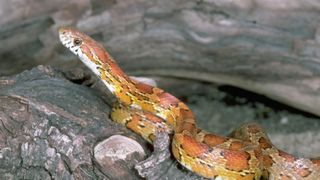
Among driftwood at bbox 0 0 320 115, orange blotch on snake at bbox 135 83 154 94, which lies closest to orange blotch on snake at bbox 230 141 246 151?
orange blotch on snake at bbox 135 83 154 94

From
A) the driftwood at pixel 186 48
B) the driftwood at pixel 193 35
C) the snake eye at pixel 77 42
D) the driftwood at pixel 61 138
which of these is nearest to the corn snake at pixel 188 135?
the snake eye at pixel 77 42

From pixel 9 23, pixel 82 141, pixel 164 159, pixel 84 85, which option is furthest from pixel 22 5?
pixel 164 159

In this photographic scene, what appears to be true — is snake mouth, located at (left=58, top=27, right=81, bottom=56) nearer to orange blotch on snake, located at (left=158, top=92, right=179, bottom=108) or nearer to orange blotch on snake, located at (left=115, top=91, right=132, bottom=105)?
orange blotch on snake, located at (left=115, top=91, right=132, bottom=105)

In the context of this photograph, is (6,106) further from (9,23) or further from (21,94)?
(9,23)

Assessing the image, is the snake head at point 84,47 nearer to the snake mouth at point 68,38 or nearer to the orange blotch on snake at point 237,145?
the snake mouth at point 68,38

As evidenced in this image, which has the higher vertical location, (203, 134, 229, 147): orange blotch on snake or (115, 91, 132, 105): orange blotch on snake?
(115, 91, 132, 105): orange blotch on snake

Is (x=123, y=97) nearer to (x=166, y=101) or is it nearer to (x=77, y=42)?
(x=166, y=101)

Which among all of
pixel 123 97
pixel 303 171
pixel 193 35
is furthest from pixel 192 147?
pixel 193 35

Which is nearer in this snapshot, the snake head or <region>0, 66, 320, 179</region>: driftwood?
<region>0, 66, 320, 179</region>: driftwood
